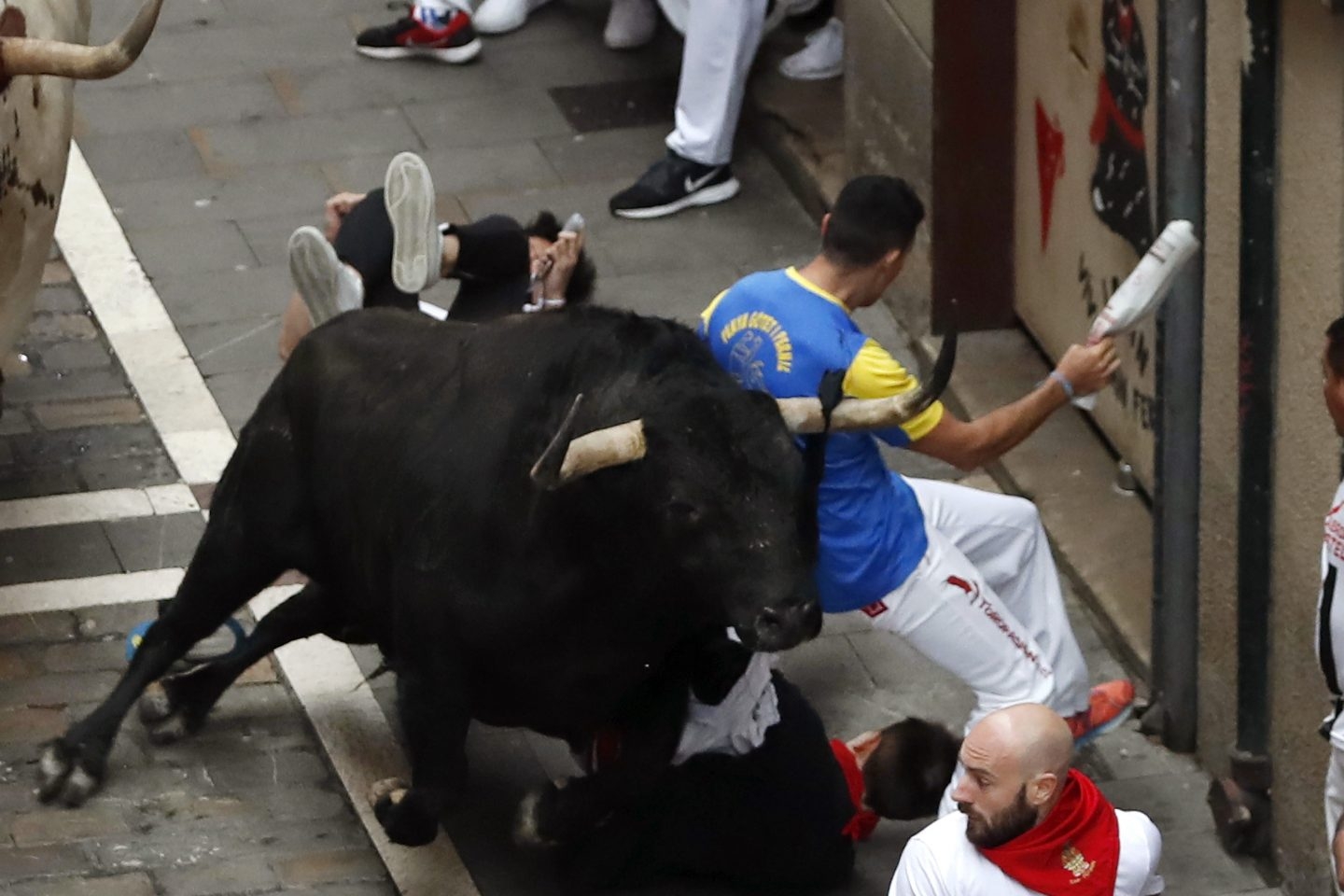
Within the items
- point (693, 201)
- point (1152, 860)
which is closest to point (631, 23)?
point (693, 201)

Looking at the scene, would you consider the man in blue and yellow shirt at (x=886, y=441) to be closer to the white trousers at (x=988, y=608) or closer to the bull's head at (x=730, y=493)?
the white trousers at (x=988, y=608)

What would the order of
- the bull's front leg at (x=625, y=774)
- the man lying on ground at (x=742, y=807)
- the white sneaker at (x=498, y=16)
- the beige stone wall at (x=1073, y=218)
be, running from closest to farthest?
the bull's front leg at (x=625, y=774)
the man lying on ground at (x=742, y=807)
the beige stone wall at (x=1073, y=218)
the white sneaker at (x=498, y=16)

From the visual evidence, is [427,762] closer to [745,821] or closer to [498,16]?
[745,821]

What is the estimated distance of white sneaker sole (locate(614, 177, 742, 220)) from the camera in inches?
452

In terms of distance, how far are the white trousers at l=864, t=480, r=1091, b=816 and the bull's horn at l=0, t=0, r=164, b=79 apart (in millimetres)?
2547

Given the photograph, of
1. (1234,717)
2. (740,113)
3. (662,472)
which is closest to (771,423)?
(662,472)

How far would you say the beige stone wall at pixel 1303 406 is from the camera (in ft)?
22.0

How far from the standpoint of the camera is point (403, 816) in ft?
23.9

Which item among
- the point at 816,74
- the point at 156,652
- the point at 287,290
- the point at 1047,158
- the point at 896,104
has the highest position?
the point at 1047,158

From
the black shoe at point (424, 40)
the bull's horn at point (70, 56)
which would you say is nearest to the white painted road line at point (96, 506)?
the bull's horn at point (70, 56)

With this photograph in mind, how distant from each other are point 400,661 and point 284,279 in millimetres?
4000

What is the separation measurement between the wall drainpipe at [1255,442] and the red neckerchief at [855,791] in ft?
3.29

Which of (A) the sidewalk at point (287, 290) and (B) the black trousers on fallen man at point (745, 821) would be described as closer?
(B) the black trousers on fallen man at point (745, 821)

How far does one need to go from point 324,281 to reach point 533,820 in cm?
186
